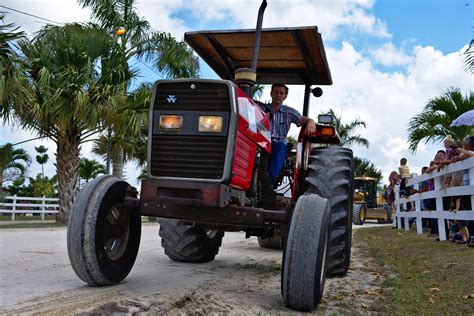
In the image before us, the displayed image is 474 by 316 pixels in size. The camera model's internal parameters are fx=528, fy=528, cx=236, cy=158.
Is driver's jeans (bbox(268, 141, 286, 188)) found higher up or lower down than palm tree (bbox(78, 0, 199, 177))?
lower down

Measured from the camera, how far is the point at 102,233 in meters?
4.61

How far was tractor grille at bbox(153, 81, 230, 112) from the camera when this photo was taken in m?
4.35

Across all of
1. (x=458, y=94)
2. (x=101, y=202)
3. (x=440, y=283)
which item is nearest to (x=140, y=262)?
(x=101, y=202)

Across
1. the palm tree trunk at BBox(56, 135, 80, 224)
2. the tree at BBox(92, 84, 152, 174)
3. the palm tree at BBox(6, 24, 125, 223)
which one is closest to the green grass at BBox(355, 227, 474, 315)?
the tree at BBox(92, 84, 152, 174)

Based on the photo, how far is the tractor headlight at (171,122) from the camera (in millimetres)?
4438

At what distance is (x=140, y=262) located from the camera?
6633 mm

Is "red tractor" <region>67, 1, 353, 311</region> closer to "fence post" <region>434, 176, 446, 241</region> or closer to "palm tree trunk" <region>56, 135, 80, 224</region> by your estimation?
"fence post" <region>434, 176, 446, 241</region>

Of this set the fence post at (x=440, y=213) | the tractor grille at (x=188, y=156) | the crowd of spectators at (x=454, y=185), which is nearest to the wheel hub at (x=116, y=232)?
the tractor grille at (x=188, y=156)

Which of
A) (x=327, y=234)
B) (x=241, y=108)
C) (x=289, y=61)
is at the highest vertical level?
(x=289, y=61)

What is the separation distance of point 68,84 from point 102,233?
9.96 metres

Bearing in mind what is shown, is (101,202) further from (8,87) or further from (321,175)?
(8,87)

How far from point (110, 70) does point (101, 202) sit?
10707mm

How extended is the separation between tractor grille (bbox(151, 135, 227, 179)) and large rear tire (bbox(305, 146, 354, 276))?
129 cm

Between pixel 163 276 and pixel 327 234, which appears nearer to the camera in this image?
pixel 327 234
